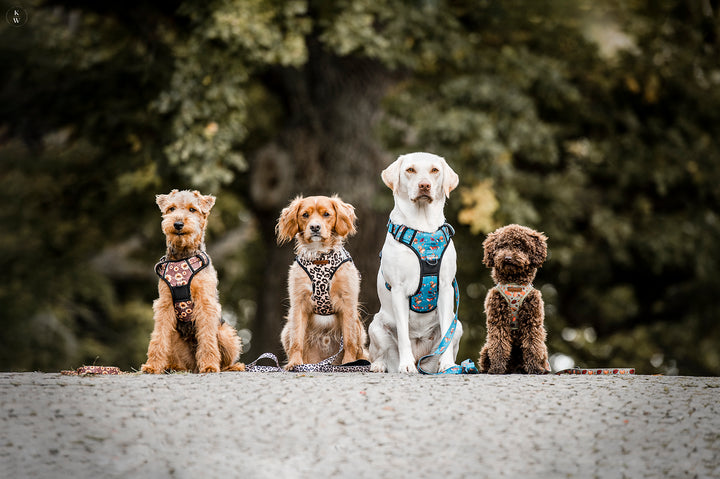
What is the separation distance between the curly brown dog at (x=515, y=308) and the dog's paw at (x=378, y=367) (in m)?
0.92

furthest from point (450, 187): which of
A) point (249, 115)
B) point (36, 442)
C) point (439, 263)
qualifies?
point (249, 115)

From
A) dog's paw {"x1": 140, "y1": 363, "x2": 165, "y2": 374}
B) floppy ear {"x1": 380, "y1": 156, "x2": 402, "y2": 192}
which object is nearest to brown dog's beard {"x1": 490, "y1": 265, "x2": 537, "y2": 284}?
floppy ear {"x1": 380, "y1": 156, "x2": 402, "y2": 192}

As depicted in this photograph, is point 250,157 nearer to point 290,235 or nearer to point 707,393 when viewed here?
point 290,235

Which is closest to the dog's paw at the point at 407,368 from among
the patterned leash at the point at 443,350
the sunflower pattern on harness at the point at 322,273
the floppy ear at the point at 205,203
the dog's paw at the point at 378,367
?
the patterned leash at the point at 443,350

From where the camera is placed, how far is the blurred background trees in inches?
486

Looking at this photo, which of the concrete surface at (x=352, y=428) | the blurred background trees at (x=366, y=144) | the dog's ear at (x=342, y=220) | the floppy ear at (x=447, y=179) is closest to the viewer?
the concrete surface at (x=352, y=428)

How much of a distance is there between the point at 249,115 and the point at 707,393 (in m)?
11.4

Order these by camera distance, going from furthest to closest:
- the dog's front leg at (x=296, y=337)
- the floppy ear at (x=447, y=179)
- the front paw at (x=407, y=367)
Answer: the dog's front leg at (x=296, y=337) → the floppy ear at (x=447, y=179) → the front paw at (x=407, y=367)

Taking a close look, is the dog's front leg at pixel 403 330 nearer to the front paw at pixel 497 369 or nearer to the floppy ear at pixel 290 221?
the front paw at pixel 497 369

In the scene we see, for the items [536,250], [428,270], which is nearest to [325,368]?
[428,270]

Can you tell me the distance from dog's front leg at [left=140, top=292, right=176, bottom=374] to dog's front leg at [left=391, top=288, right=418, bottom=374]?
1.89 metres

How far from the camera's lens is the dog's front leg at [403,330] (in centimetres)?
688

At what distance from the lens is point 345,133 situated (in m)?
13.4

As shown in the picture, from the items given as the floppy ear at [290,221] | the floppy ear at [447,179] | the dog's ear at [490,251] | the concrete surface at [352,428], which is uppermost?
the floppy ear at [447,179]
